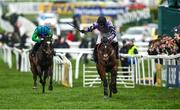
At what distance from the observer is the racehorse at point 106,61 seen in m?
20.4

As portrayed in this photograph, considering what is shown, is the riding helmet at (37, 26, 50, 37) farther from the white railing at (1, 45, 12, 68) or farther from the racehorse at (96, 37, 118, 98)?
the white railing at (1, 45, 12, 68)

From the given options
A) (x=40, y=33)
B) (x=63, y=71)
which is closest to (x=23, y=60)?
(x=63, y=71)

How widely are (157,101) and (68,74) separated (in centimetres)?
770

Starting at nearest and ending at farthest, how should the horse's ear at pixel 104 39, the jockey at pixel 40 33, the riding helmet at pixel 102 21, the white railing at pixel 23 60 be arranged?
the horse's ear at pixel 104 39, the riding helmet at pixel 102 21, the jockey at pixel 40 33, the white railing at pixel 23 60

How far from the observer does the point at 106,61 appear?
20.6 m

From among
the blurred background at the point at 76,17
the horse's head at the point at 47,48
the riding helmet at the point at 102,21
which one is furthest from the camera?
the blurred background at the point at 76,17

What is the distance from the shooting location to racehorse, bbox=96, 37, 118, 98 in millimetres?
20422

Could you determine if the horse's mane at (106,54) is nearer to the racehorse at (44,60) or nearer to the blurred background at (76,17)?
the racehorse at (44,60)

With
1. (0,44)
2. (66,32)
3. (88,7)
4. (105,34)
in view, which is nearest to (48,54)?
(105,34)

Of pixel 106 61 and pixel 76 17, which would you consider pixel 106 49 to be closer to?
pixel 106 61

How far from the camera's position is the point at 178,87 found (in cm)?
2270

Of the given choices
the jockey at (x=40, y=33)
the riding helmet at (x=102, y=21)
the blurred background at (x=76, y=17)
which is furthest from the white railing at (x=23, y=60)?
the riding helmet at (x=102, y=21)

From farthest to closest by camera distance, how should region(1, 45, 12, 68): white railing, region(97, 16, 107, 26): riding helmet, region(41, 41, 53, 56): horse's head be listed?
1. region(1, 45, 12, 68): white railing
2. region(41, 41, 53, 56): horse's head
3. region(97, 16, 107, 26): riding helmet

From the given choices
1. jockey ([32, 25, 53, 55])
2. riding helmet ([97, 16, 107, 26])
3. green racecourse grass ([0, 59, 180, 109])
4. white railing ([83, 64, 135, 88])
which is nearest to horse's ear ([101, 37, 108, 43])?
riding helmet ([97, 16, 107, 26])
